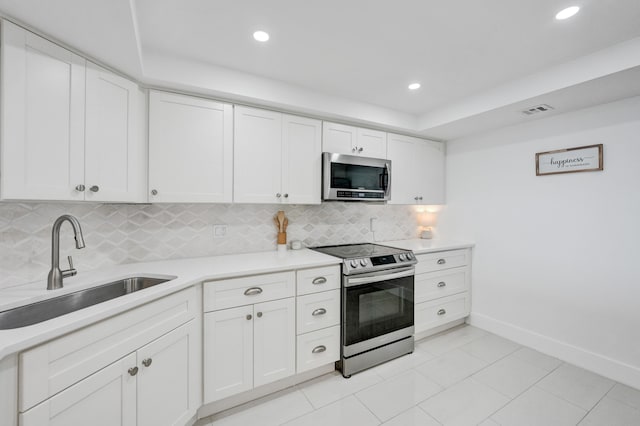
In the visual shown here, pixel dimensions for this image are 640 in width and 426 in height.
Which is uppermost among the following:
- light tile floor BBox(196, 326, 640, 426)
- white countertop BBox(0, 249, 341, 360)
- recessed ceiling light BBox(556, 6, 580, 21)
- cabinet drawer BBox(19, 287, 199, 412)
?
recessed ceiling light BBox(556, 6, 580, 21)

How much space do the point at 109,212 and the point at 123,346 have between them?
114cm

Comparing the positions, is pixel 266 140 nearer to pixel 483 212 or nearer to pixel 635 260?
pixel 483 212

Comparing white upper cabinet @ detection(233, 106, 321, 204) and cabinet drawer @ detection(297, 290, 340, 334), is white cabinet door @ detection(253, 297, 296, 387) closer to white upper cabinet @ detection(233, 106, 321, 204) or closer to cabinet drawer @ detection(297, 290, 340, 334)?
cabinet drawer @ detection(297, 290, 340, 334)

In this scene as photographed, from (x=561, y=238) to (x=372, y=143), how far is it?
205cm

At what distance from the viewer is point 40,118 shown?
131 centimetres

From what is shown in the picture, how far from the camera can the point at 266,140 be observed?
2297 mm

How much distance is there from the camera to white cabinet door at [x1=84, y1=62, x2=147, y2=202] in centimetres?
153

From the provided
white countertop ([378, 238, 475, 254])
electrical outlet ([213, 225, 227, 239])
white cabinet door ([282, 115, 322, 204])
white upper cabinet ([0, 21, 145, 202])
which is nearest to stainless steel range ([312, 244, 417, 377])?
white countertop ([378, 238, 475, 254])

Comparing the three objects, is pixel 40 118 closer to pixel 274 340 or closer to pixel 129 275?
pixel 129 275

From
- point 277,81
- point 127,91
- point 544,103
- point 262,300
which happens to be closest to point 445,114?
point 544,103

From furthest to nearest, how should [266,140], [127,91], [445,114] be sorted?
[445,114]
[266,140]
[127,91]

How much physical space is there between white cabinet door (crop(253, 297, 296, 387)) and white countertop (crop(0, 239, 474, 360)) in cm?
29

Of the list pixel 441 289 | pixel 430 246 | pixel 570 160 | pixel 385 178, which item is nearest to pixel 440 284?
pixel 441 289

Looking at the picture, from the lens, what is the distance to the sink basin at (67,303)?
1237mm
